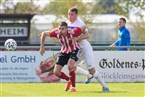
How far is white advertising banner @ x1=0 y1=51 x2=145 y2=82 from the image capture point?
24.8 metres

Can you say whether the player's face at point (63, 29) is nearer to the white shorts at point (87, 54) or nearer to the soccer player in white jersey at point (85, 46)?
the soccer player in white jersey at point (85, 46)

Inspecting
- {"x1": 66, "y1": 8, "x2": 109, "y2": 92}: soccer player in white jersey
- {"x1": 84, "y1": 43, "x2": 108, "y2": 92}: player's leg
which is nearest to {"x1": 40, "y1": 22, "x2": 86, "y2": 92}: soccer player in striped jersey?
{"x1": 66, "y1": 8, "x2": 109, "y2": 92}: soccer player in white jersey

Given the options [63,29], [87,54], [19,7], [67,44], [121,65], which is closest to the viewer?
[63,29]

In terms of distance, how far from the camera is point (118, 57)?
81.9ft

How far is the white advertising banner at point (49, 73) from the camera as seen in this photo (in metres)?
24.8

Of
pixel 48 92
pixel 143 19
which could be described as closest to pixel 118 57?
pixel 48 92

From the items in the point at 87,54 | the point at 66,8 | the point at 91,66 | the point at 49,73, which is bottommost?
the point at 49,73

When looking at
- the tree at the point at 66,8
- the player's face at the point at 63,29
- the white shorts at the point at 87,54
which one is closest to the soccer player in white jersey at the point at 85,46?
the white shorts at the point at 87,54

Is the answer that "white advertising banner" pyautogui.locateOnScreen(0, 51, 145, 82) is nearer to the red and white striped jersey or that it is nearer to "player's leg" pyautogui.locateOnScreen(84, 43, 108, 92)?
"player's leg" pyautogui.locateOnScreen(84, 43, 108, 92)

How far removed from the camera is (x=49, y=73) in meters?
25.0

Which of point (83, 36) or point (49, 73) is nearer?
point (83, 36)

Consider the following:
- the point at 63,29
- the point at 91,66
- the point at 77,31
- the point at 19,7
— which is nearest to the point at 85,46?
the point at 91,66

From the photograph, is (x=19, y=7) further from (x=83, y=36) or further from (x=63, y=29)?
(x=63, y=29)

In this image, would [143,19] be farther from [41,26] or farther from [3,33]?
[41,26]
